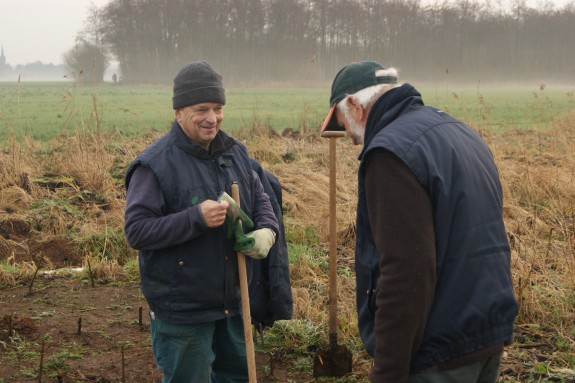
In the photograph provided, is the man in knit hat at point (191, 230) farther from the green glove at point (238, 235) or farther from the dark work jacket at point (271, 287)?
the dark work jacket at point (271, 287)

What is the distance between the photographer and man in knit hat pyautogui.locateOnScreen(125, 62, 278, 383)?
2740 mm

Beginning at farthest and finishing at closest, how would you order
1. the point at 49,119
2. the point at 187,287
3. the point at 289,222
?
the point at 49,119
the point at 289,222
the point at 187,287

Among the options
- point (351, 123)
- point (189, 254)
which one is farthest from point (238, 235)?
point (351, 123)

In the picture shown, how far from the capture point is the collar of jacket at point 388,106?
2.05 meters

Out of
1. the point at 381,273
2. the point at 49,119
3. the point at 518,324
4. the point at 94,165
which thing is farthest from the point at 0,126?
the point at 381,273

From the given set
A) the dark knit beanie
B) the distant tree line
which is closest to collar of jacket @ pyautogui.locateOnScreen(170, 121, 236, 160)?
the dark knit beanie

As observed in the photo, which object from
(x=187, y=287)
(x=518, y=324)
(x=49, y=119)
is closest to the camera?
(x=187, y=287)

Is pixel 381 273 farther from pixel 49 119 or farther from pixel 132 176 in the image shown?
pixel 49 119

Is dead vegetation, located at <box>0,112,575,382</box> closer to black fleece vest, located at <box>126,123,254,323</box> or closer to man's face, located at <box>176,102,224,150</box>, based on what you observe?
black fleece vest, located at <box>126,123,254,323</box>

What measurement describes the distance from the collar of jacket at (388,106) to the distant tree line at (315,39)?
66897mm

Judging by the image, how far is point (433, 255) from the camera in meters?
1.85

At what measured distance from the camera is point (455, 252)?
190 cm

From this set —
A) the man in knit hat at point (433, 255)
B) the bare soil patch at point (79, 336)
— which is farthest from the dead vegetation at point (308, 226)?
the man in knit hat at point (433, 255)

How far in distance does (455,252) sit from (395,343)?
0.30 meters
